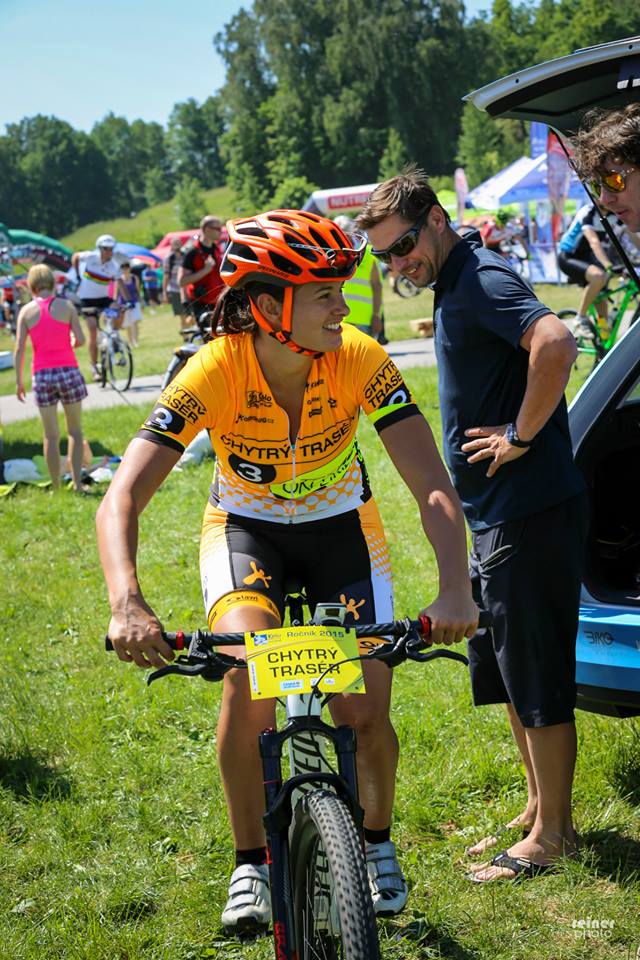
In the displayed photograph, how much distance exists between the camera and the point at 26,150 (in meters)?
160

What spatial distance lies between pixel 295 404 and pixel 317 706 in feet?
3.40

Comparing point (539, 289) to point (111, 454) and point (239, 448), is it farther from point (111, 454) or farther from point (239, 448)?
point (239, 448)

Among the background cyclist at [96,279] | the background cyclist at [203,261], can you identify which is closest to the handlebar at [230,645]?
the background cyclist at [203,261]

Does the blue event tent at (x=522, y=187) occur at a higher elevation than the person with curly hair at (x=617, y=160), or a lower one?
higher

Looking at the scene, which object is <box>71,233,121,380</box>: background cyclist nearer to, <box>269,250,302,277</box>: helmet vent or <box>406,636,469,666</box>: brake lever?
<box>269,250,302,277</box>: helmet vent

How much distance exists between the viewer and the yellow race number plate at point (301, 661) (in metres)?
2.45

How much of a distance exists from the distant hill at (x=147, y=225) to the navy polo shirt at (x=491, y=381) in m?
102

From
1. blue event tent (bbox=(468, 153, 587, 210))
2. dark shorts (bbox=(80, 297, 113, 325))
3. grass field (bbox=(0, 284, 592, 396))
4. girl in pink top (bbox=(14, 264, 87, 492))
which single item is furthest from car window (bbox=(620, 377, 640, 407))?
blue event tent (bbox=(468, 153, 587, 210))

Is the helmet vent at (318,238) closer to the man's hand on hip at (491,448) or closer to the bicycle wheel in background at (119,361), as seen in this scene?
the man's hand on hip at (491,448)

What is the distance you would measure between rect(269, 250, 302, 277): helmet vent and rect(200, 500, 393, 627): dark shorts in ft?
2.65

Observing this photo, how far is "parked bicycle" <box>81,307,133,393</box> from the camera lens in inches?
675

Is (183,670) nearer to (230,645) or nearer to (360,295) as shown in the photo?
(230,645)

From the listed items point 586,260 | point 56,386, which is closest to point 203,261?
point 56,386

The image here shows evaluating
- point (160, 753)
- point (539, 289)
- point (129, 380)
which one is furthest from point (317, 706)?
point (539, 289)
